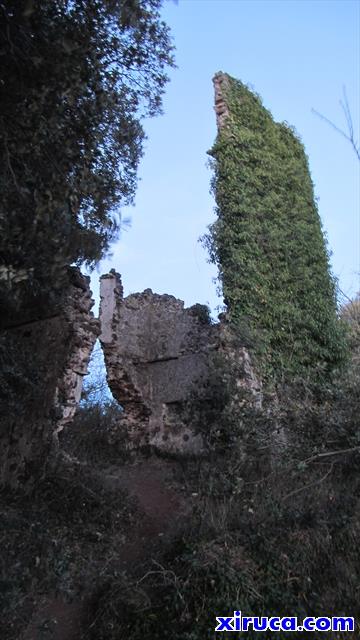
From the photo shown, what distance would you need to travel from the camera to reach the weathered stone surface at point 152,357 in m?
13.3

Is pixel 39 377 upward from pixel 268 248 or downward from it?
downward

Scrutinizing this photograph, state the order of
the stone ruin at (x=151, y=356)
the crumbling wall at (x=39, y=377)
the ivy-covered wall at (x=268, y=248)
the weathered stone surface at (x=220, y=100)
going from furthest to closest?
1. the weathered stone surface at (x=220, y=100)
2. the ivy-covered wall at (x=268, y=248)
3. the stone ruin at (x=151, y=356)
4. the crumbling wall at (x=39, y=377)

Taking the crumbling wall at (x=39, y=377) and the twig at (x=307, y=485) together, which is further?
the crumbling wall at (x=39, y=377)

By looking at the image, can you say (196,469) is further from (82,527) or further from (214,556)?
(214,556)

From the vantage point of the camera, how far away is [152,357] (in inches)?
548

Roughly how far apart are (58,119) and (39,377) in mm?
4159

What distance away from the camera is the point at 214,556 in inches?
246

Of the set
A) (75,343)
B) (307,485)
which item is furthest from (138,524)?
(75,343)

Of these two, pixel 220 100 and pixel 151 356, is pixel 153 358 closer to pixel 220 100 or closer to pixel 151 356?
pixel 151 356

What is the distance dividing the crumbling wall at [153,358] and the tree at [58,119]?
21.3 feet

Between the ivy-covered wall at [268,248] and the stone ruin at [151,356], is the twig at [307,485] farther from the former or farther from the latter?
the ivy-covered wall at [268,248]

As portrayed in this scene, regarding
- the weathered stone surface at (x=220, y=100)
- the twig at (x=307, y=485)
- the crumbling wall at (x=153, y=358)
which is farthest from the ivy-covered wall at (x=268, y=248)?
the twig at (x=307, y=485)

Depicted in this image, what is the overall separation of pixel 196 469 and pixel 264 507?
11.6 ft

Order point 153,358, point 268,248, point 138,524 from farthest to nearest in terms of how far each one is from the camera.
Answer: point 153,358 → point 268,248 → point 138,524
